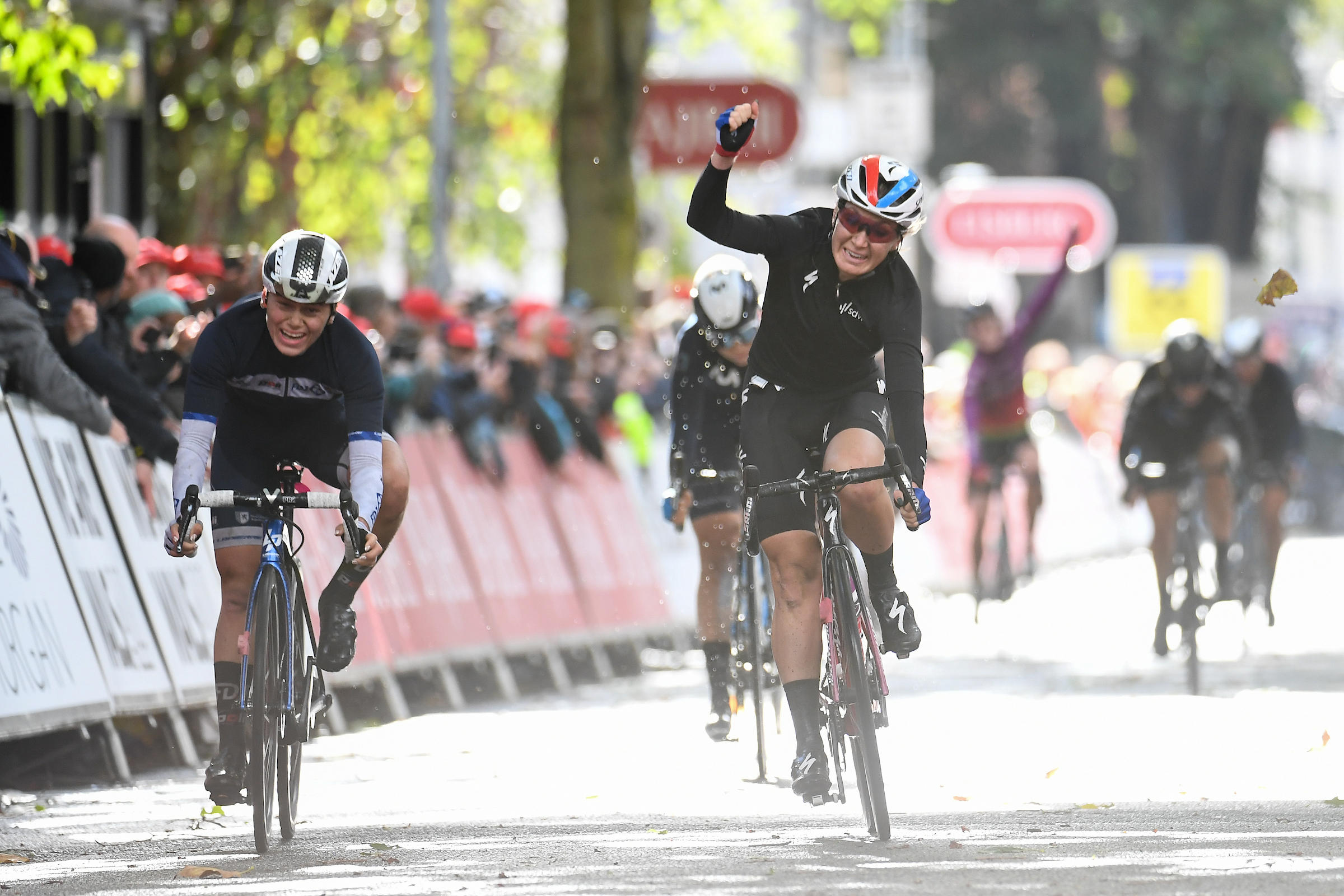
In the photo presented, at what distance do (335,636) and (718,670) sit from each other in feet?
9.40

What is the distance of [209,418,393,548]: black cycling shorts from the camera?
910 cm

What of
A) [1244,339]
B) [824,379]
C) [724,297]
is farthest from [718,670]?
[1244,339]

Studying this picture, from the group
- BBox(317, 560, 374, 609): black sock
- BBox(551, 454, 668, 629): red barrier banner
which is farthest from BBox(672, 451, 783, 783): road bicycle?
BBox(551, 454, 668, 629): red barrier banner

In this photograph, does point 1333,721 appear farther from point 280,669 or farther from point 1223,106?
point 1223,106

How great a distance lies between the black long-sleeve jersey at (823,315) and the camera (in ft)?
28.9

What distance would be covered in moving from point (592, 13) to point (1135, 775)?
13409mm

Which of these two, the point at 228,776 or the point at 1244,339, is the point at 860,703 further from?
the point at 1244,339

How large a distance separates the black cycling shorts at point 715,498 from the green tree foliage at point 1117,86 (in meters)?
35.9

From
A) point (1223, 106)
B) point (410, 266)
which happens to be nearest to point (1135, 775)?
point (410, 266)

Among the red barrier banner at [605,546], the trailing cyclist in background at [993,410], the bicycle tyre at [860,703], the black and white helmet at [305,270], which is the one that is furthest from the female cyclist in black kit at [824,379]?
the trailing cyclist in background at [993,410]

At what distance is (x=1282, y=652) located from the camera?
55.9 feet

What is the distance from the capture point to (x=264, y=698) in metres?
8.75

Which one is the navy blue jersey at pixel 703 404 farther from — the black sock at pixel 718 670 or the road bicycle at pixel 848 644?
the road bicycle at pixel 848 644

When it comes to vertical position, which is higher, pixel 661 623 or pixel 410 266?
pixel 410 266
